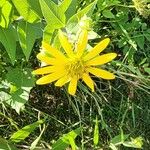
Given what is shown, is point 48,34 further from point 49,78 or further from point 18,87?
point 18,87

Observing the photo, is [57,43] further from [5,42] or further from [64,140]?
[64,140]

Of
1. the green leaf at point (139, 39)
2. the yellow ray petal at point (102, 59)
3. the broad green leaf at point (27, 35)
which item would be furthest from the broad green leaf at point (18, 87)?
the green leaf at point (139, 39)

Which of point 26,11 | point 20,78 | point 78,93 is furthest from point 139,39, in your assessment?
point 26,11

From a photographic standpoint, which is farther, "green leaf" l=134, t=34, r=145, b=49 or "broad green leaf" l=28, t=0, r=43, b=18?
"green leaf" l=134, t=34, r=145, b=49

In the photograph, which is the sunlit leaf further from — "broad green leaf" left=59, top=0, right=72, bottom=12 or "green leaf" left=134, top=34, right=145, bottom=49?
"green leaf" left=134, top=34, right=145, bottom=49

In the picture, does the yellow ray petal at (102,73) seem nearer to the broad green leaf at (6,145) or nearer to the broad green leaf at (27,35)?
the broad green leaf at (27,35)

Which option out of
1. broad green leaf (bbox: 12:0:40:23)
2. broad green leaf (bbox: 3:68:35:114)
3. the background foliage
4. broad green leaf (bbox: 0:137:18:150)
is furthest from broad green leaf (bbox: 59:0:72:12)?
broad green leaf (bbox: 0:137:18:150)

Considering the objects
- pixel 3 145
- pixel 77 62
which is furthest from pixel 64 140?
pixel 77 62
